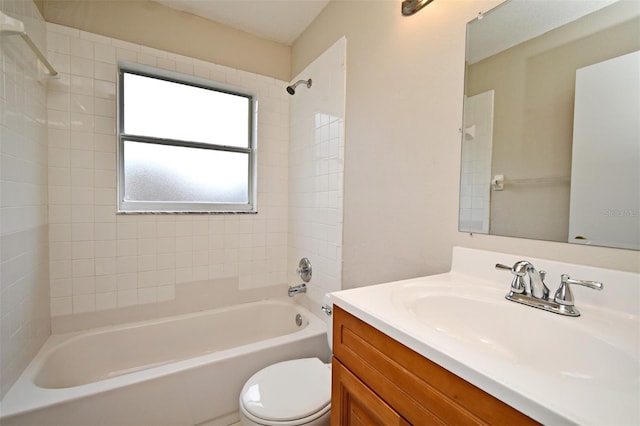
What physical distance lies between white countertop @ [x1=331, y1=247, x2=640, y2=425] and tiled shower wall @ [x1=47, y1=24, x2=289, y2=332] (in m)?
1.56

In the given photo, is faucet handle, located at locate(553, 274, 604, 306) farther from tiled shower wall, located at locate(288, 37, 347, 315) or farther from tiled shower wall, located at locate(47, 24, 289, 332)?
tiled shower wall, located at locate(47, 24, 289, 332)

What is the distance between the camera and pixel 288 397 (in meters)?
1.18

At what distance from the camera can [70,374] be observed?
1.57 m

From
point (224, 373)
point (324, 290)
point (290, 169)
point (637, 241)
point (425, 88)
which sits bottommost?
point (224, 373)

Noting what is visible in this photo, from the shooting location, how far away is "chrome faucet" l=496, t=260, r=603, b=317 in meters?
0.69

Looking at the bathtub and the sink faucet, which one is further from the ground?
the sink faucet

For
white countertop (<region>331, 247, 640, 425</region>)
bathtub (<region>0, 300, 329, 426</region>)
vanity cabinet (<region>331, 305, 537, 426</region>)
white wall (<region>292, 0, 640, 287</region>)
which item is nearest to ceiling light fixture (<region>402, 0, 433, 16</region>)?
white wall (<region>292, 0, 640, 287</region>)

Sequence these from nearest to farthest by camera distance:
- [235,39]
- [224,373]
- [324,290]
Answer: [224,373] < [324,290] < [235,39]

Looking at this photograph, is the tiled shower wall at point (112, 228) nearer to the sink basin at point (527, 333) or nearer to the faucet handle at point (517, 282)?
the sink basin at point (527, 333)

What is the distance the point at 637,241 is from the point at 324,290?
1.50 meters

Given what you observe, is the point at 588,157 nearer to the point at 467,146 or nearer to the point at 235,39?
the point at 467,146

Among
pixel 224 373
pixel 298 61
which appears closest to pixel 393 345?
pixel 224 373

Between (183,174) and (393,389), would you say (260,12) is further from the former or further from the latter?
(393,389)

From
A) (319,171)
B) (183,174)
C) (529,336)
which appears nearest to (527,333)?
(529,336)
